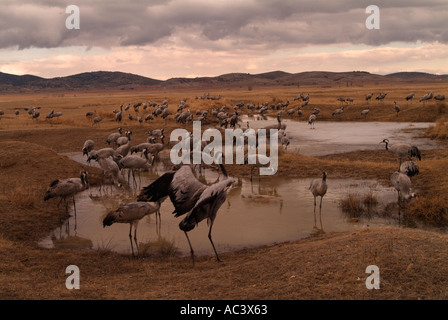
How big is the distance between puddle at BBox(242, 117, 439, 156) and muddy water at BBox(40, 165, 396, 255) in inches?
259

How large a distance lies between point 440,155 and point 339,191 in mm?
6432

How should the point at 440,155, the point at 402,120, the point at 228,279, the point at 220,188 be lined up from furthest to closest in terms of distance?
the point at 402,120 < the point at 440,155 < the point at 220,188 < the point at 228,279

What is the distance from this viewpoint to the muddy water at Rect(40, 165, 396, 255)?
9109 millimetres

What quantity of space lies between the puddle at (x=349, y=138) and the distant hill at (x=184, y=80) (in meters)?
119

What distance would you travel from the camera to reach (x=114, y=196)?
13164 mm

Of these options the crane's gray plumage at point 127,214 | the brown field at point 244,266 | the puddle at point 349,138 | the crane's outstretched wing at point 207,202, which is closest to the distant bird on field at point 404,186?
the brown field at point 244,266

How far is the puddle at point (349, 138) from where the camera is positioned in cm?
1964

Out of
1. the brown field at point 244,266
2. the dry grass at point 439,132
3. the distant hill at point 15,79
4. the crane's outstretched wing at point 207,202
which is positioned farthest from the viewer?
the distant hill at point 15,79
